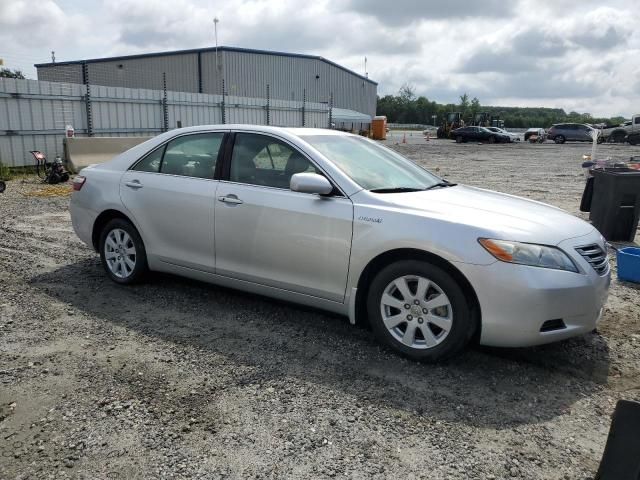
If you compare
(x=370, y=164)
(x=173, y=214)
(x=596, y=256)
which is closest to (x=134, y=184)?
(x=173, y=214)

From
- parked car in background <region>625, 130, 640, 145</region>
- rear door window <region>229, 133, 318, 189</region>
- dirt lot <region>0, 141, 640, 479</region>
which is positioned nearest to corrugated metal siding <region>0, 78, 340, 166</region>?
dirt lot <region>0, 141, 640, 479</region>

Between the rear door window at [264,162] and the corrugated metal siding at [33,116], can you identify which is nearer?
the rear door window at [264,162]

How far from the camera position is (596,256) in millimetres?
3852

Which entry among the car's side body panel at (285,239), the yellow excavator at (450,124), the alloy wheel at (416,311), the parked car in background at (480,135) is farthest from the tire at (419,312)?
the yellow excavator at (450,124)

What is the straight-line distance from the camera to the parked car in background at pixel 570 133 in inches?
1720

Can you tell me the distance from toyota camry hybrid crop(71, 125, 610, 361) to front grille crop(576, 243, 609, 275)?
0.04ft

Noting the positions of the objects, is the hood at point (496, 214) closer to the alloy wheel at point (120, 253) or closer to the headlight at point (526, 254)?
the headlight at point (526, 254)

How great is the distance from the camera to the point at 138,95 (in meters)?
18.3

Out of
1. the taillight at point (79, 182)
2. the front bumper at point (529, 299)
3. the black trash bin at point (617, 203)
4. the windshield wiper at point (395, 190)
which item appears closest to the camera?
the front bumper at point (529, 299)

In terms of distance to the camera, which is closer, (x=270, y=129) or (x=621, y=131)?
(x=270, y=129)

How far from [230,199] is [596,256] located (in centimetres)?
281

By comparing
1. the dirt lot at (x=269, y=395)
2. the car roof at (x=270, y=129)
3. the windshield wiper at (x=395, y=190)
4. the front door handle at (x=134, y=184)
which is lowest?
the dirt lot at (x=269, y=395)

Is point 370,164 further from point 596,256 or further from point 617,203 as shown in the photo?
point 617,203

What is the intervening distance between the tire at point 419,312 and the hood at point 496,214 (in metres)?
0.40
